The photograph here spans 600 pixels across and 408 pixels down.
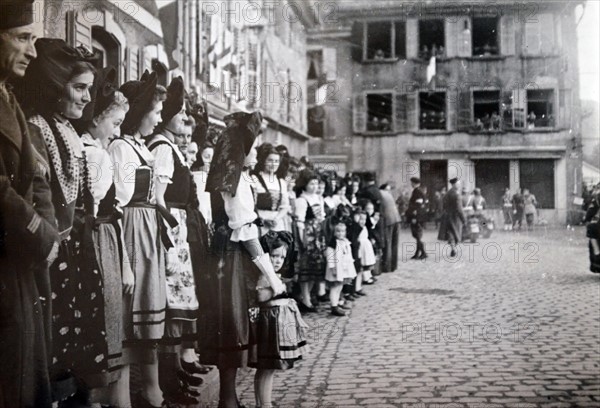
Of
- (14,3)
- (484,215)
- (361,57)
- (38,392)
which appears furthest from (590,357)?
→ (14,3)

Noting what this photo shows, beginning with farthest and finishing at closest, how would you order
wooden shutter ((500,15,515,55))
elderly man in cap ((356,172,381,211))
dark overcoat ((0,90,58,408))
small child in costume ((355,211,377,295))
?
small child in costume ((355,211,377,295))
elderly man in cap ((356,172,381,211))
wooden shutter ((500,15,515,55))
dark overcoat ((0,90,58,408))

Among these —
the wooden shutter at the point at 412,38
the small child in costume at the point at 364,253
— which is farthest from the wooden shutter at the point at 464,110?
the small child in costume at the point at 364,253

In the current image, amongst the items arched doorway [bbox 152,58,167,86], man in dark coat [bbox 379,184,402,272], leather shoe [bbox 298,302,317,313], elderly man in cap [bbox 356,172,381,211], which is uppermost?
arched doorway [bbox 152,58,167,86]

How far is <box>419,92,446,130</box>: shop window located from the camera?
290cm

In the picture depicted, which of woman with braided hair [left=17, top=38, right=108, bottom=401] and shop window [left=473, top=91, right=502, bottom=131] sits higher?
shop window [left=473, top=91, right=502, bottom=131]

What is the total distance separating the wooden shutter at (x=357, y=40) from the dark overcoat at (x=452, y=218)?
0.88 metres

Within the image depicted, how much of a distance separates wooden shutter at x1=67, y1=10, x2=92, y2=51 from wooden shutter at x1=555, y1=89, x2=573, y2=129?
92.8 inches

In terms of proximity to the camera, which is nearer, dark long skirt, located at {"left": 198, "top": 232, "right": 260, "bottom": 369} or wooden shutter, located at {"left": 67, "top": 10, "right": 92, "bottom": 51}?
wooden shutter, located at {"left": 67, "top": 10, "right": 92, "bottom": 51}

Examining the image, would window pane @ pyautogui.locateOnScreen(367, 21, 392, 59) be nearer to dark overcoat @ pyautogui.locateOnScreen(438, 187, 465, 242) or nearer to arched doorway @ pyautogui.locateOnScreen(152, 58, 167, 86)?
dark overcoat @ pyautogui.locateOnScreen(438, 187, 465, 242)

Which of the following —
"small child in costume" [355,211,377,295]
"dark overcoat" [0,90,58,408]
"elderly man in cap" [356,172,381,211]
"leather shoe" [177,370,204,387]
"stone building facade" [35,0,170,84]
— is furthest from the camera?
"small child in costume" [355,211,377,295]

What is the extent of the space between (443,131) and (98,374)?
6.68 feet

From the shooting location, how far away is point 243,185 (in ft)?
7.97

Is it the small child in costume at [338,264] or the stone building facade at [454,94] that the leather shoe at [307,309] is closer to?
the small child in costume at [338,264]

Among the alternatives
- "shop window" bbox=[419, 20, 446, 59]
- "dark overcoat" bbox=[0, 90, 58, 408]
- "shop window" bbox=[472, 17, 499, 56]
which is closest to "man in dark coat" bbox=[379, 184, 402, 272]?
"shop window" bbox=[419, 20, 446, 59]
